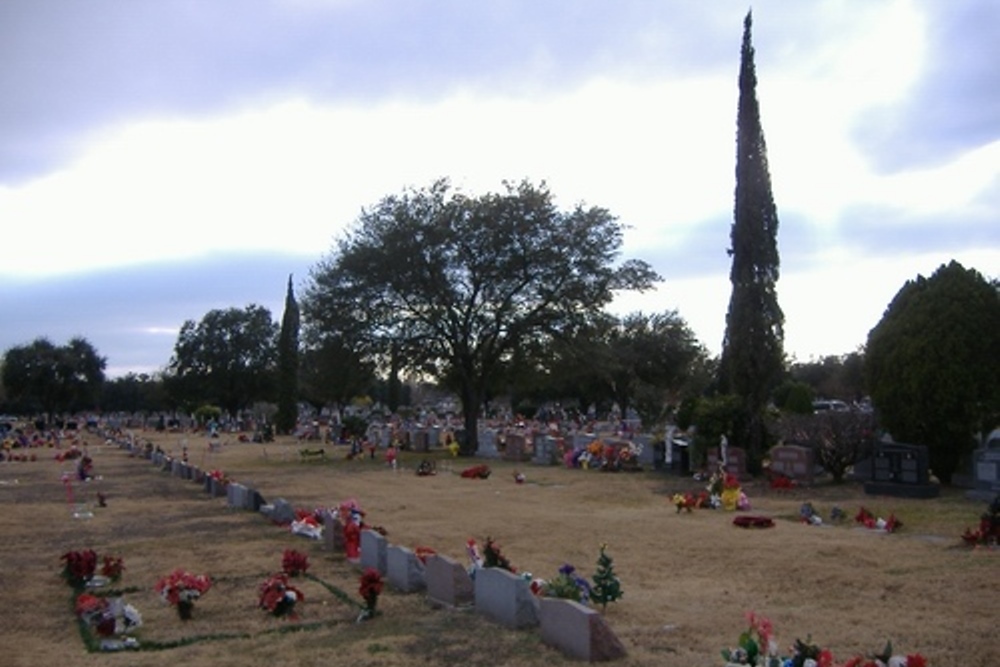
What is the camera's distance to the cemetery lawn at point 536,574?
8352mm

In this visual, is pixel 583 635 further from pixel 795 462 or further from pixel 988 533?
pixel 795 462

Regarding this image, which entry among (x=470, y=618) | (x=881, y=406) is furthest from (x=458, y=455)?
(x=470, y=618)

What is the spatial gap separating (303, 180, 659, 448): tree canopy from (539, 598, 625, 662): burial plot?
3114cm

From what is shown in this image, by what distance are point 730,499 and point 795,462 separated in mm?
5172

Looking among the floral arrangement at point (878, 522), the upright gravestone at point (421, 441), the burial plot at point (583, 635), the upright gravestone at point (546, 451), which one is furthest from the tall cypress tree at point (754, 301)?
the upright gravestone at point (421, 441)

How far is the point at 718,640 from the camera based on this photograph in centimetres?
820

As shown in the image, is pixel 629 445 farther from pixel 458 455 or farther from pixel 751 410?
pixel 458 455

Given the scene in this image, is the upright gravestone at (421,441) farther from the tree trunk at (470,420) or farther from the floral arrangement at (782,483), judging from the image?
the floral arrangement at (782,483)

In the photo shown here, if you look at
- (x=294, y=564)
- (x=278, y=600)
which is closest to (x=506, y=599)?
(x=278, y=600)

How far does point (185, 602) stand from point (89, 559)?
286 cm

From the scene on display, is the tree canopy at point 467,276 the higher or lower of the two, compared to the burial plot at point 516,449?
higher

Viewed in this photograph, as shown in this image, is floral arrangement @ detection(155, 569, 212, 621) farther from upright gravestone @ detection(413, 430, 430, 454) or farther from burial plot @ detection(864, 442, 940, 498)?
upright gravestone @ detection(413, 430, 430, 454)

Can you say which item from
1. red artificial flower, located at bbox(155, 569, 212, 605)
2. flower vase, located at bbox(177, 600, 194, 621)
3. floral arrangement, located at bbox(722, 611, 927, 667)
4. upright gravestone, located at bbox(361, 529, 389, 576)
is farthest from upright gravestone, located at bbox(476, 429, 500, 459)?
floral arrangement, located at bbox(722, 611, 927, 667)

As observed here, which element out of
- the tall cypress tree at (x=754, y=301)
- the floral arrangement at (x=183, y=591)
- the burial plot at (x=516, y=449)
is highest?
the tall cypress tree at (x=754, y=301)
